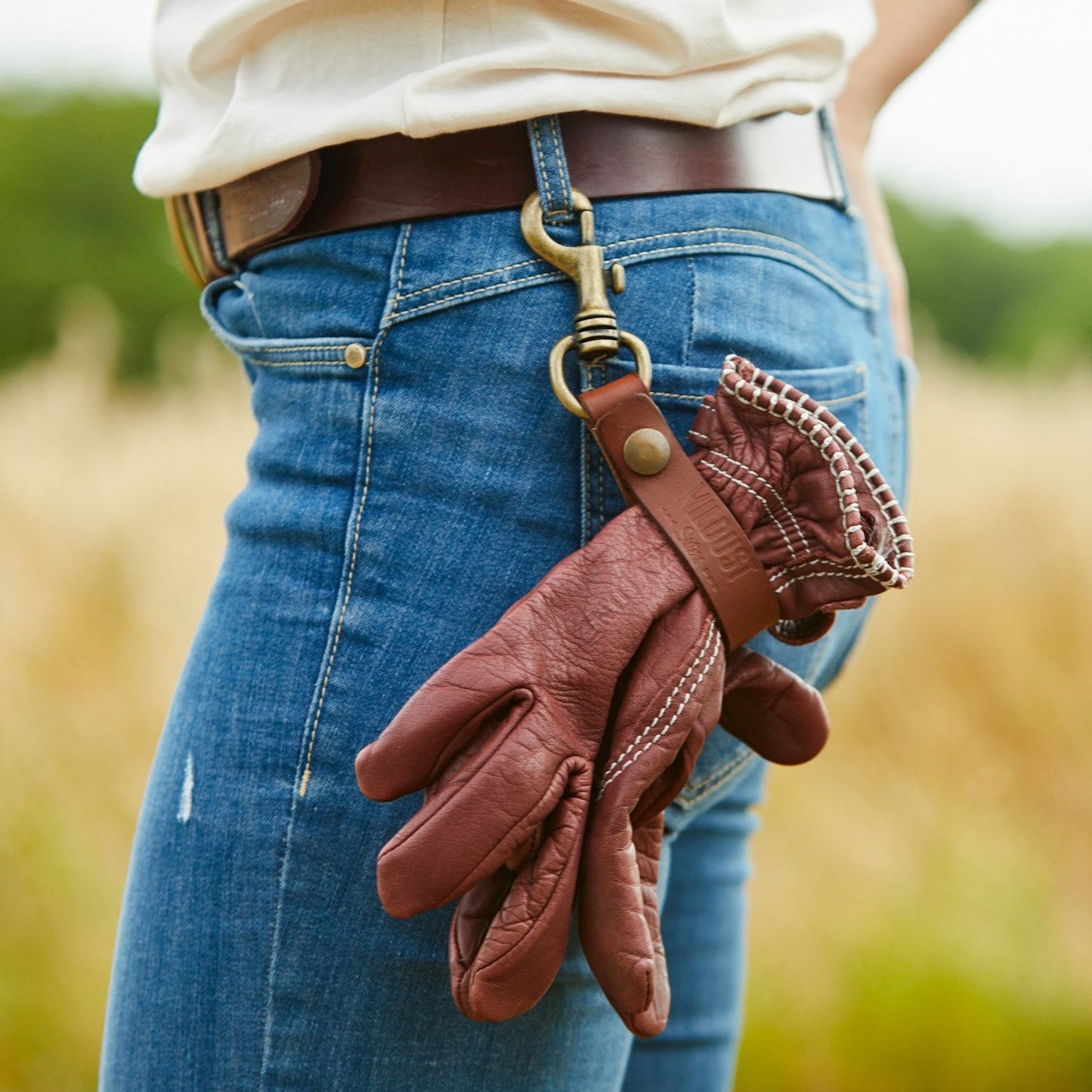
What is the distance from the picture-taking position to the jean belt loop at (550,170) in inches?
32.9

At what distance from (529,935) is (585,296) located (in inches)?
17.3

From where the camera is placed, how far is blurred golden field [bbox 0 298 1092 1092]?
2504 mm

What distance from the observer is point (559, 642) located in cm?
78


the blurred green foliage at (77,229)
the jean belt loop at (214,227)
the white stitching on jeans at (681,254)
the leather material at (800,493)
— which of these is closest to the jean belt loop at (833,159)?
the white stitching on jeans at (681,254)

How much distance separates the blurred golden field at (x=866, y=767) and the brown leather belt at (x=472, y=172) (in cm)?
214

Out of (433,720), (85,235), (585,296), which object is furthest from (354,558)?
(85,235)

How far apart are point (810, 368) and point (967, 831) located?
2322 mm

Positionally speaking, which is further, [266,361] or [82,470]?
[82,470]

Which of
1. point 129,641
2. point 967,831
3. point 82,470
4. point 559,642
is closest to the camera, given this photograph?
point 559,642

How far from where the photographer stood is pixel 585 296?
82 centimetres

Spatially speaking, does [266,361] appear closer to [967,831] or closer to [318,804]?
[318,804]

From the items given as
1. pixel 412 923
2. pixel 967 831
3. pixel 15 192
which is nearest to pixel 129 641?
pixel 967 831

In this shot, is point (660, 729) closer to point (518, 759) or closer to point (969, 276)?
point (518, 759)

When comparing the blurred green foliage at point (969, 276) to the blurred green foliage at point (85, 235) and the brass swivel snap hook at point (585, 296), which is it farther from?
the brass swivel snap hook at point (585, 296)
